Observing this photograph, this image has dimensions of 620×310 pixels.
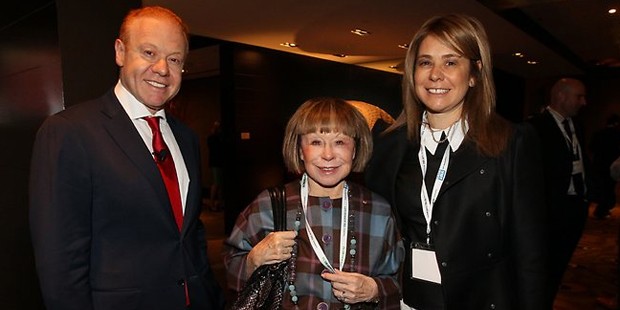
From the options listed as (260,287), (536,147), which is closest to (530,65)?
(536,147)

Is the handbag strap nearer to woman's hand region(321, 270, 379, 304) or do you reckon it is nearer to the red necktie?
woman's hand region(321, 270, 379, 304)

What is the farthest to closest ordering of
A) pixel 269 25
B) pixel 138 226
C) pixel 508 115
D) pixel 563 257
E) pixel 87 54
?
pixel 508 115
pixel 269 25
pixel 563 257
pixel 87 54
pixel 138 226

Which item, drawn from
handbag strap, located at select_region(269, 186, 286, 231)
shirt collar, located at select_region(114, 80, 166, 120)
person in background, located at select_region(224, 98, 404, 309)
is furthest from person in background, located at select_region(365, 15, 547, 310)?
shirt collar, located at select_region(114, 80, 166, 120)

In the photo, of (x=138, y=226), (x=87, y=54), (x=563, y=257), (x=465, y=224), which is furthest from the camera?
(x=563, y=257)

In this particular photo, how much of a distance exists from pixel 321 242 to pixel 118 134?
86 cm

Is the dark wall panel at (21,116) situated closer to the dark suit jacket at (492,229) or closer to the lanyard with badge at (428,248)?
the lanyard with badge at (428,248)

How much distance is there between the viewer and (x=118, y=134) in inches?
58.6

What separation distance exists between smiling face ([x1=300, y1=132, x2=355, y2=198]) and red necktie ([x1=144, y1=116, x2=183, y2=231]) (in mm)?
529

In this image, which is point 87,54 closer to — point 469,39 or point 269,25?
point 469,39

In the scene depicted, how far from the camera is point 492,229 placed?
1.58 meters

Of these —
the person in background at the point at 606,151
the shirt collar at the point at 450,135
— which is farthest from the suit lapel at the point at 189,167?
the person in background at the point at 606,151

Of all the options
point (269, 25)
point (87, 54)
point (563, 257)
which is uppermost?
point (269, 25)

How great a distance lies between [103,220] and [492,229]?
145cm

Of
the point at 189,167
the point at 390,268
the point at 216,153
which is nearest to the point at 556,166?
the point at 390,268
